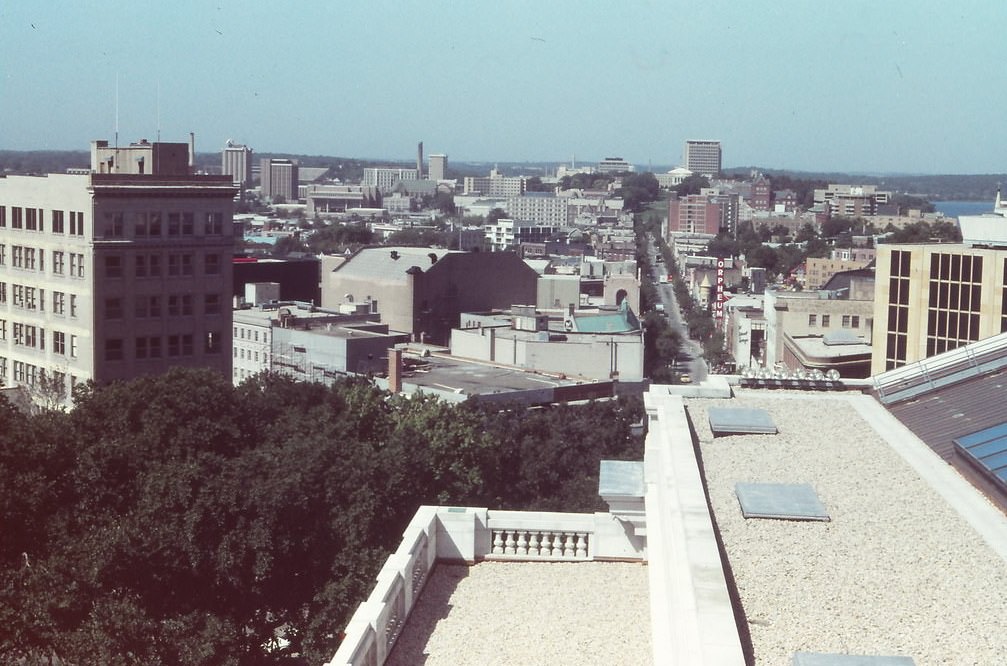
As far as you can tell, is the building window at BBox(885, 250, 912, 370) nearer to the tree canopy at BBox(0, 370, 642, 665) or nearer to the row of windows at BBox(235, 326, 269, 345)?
the tree canopy at BBox(0, 370, 642, 665)

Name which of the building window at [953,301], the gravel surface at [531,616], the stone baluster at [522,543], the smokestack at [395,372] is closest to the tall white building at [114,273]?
the smokestack at [395,372]

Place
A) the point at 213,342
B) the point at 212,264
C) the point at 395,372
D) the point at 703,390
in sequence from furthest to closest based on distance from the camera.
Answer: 1. the point at 395,372
2. the point at 213,342
3. the point at 212,264
4. the point at 703,390

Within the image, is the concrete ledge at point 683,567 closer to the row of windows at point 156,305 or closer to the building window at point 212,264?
the row of windows at point 156,305

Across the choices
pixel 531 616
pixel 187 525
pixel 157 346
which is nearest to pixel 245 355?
pixel 157 346

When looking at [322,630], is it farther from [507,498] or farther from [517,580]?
[507,498]

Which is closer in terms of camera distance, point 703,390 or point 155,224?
point 703,390

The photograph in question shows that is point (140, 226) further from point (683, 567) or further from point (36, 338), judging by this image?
point (683, 567)

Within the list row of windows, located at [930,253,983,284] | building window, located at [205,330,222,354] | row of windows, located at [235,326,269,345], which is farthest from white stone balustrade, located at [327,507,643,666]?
row of windows, located at [235,326,269,345]

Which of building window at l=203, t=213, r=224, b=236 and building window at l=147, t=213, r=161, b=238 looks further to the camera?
building window at l=203, t=213, r=224, b=236

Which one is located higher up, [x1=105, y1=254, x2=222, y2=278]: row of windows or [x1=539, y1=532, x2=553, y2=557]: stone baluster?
→ [x1=105, y1=254, x2=222, y2=278]: row of windows
